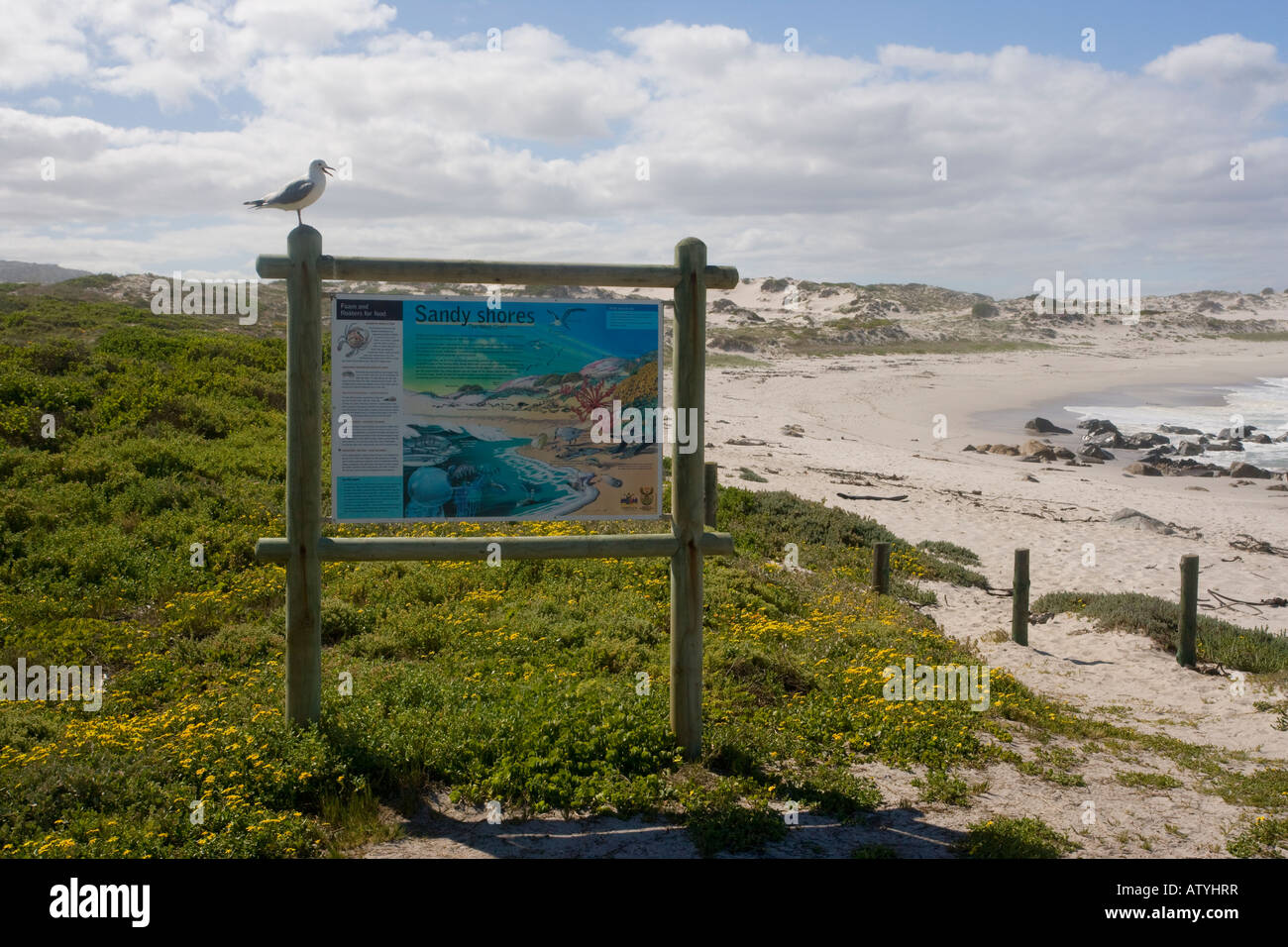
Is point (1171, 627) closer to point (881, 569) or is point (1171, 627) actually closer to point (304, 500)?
point (881, 569)

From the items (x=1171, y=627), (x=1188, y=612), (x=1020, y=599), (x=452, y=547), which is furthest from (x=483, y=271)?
(x=1171, y=627)

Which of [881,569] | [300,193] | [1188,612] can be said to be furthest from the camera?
[881,569]

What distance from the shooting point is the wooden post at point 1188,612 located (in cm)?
1130

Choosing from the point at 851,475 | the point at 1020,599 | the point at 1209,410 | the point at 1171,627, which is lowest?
the point at 1171,627

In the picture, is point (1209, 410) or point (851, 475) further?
point (1209, 410)

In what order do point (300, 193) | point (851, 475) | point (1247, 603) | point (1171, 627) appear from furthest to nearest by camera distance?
point (851, 475) < point (1247, 603) < point (1171, 627) < point (300, 193)

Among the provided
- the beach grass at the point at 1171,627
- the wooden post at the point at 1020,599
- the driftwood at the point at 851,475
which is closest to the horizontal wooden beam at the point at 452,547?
the wooden post at the point at 1020,599

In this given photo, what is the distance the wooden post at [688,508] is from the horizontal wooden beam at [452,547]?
190 mm

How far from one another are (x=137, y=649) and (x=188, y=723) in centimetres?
226

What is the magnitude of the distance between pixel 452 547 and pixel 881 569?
8.34 metres

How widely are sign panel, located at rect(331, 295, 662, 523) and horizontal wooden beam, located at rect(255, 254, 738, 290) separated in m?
0.16

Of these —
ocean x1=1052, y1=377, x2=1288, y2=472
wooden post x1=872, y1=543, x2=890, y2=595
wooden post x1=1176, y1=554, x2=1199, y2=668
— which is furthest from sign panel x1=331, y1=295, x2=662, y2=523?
ocean x1=1052, y1=377, x2=1288, y2=472

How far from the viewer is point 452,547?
629 centimetres
